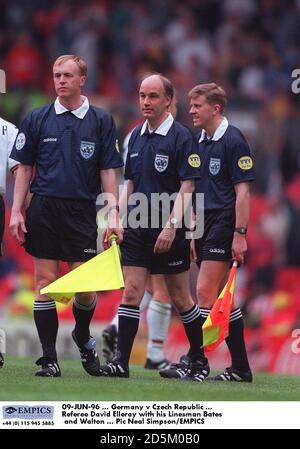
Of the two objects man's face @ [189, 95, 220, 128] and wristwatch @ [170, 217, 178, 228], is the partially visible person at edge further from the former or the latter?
man's face @ [189, 95, 220, 128]

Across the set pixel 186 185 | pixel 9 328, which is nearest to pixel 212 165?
pixel 186 185

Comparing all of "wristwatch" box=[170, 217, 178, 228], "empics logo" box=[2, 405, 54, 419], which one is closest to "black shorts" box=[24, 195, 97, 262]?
"wristwatch" box=[170, 217, 178, 228]

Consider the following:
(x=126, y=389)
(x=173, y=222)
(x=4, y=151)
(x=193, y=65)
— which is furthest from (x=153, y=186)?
(x=193, y=65)

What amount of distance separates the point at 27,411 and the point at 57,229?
1.68 m

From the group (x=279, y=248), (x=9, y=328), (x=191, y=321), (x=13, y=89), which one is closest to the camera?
(x=191, y=321)

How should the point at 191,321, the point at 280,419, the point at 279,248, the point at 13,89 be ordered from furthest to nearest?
the point at 13,89, the point at 279,248, the point at 191,321, the point at 280,419

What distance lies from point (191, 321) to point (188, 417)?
6.04 ft

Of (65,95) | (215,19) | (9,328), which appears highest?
(215,19)

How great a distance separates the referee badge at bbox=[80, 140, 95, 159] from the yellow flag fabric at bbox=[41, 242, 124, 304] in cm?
63

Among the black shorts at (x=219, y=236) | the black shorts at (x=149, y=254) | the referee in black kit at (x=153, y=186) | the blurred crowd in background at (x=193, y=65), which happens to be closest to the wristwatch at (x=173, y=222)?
the referee in black kit at (x=153, y=186)

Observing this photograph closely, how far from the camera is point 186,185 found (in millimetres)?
9930

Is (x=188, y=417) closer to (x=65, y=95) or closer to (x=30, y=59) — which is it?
(x=65, y=95)

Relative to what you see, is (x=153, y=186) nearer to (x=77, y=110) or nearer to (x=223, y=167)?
(x=223, y=167)

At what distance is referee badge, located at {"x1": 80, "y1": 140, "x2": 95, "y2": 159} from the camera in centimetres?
977
